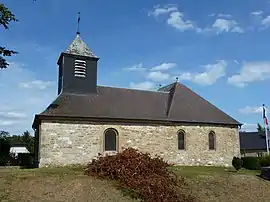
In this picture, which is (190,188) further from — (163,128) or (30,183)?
(163,128)

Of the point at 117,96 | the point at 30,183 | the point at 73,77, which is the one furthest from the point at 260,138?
the point at 30,183

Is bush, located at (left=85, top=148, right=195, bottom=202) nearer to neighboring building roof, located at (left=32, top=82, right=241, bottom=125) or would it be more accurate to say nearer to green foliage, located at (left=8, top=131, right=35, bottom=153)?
neighboring building roof, located at (left=32, top=82, right=241, bottom=125)

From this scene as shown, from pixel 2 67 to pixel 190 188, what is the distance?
32.8ft

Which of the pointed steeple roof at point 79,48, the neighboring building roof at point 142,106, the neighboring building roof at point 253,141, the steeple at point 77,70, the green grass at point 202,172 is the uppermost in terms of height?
the pointed steeple roof at point 79,48

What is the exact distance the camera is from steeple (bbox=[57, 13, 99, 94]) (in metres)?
26.4

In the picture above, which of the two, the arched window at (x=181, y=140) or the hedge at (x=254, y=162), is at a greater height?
the arched window at (x=181, y=140)

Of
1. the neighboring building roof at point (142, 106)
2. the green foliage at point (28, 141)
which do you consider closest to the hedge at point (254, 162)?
the neighboring building roof at point (142, 106)

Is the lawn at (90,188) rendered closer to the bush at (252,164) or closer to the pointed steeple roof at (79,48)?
the bush at (252,164)

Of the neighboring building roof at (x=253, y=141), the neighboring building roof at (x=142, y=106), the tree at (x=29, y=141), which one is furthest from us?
the tree at (x=29, y=141)

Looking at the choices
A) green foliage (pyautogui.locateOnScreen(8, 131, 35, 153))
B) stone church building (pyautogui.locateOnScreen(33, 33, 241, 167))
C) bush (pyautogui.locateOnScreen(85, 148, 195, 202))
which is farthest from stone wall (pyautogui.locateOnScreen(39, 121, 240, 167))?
green foliage (pyautogui.locateOnScreen(8, 131, 35, 153))

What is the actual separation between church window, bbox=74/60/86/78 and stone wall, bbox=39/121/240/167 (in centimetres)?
469

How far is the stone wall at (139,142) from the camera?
911 inches

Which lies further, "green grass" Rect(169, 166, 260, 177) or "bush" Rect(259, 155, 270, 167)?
"bush" Rect(259, 155, 270, 167)

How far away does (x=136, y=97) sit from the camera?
94.2 feet
